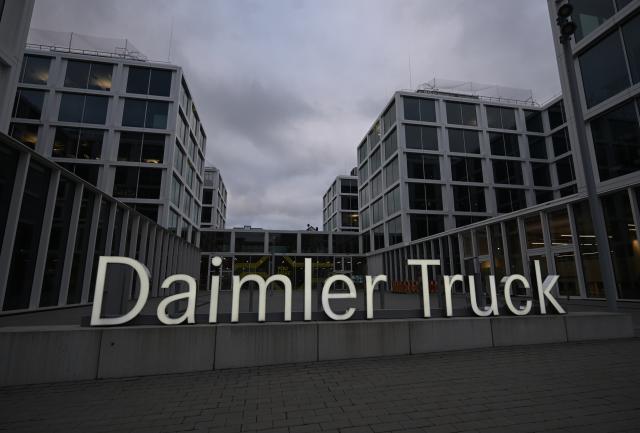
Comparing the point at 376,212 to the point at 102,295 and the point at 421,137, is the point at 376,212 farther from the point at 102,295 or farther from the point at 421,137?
the point at 102,295

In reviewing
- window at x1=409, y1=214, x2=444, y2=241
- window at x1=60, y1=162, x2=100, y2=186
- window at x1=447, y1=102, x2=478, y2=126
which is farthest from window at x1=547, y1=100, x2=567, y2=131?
window at x1=60, y1=162, x2=100, y2=186

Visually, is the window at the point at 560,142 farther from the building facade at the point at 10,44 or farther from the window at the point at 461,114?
the building facade at the point at 10,44

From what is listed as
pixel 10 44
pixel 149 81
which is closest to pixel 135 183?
pixel 149 81

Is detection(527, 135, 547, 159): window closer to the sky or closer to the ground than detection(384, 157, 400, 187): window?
closer to the sky

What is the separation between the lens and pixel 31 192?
12688mm

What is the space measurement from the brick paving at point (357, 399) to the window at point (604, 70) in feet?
65.5

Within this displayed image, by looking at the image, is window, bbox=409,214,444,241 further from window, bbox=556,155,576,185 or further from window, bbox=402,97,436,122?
window, bbox=556,155,576,185

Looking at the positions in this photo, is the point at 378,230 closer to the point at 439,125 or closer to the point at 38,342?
the point at 439,125

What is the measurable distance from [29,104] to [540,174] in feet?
209

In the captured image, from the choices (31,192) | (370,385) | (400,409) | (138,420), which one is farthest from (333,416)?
(31,192)

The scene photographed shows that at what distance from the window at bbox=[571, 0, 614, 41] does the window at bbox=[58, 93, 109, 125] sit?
147 feet

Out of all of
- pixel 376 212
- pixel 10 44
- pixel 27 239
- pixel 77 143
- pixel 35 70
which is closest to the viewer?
pixel 27 239

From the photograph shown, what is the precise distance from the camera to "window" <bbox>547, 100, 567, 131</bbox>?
42.6m

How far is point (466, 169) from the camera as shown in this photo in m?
41.6
